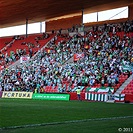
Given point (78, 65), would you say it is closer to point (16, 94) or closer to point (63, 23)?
point (16, 94)

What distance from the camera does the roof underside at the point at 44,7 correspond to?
3238 centimetres

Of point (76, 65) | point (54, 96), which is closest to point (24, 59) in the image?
point (76, 65)

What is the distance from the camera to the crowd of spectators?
28625 mm

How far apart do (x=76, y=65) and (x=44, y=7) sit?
23.2ft

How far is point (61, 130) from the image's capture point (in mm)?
8422

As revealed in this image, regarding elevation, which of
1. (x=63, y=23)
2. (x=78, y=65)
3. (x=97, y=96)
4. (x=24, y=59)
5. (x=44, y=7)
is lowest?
(x=97, y=96)

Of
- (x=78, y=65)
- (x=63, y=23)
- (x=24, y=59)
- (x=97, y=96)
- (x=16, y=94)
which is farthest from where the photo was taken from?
(x=63, y=23)

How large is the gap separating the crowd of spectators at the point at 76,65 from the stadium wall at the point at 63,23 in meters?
4.62

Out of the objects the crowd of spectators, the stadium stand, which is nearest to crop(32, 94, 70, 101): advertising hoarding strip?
the stadium stand

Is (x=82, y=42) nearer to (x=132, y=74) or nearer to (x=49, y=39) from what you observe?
(x=49, y=39)

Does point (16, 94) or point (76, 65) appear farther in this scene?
point (76, 65)

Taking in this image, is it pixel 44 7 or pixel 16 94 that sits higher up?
pixel 44 7

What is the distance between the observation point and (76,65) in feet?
106

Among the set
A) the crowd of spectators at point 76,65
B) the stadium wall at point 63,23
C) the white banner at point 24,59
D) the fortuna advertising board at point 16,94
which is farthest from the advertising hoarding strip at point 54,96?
the stadium wall at point 63,23
